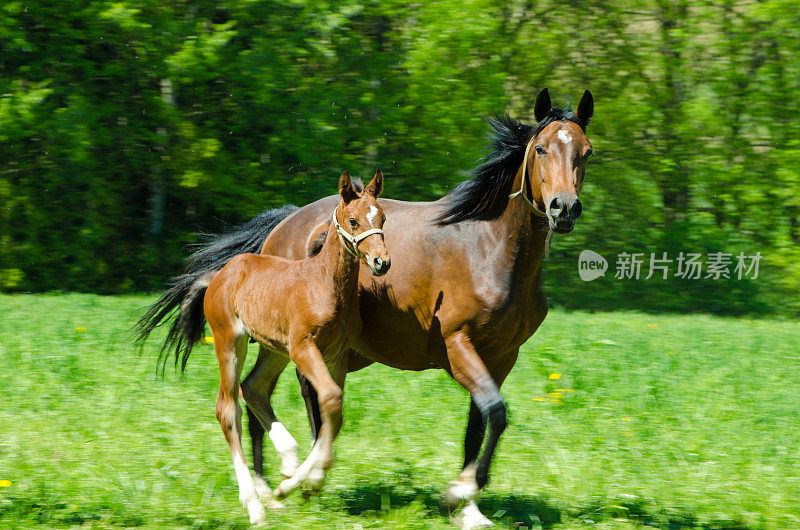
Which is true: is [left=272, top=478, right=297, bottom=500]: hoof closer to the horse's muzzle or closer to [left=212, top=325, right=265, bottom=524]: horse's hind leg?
[left=212, top=325, right=265, bottom=524]: horse's hind leg

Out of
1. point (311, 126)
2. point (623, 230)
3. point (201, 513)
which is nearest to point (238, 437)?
point (201, 513)

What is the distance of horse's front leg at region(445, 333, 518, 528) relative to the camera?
478cm

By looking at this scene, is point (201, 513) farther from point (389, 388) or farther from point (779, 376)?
point (779, 376)

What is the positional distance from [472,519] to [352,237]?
165cm

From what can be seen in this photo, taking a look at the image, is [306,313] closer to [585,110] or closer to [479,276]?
[479,276]

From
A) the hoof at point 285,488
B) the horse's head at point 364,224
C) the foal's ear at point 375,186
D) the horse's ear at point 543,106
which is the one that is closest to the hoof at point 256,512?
the hoof at point 285,488

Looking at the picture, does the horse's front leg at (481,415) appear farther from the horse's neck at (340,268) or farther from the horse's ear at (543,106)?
the horse's ear at (543,106)

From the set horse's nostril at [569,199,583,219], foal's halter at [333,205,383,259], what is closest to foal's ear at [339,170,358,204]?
foal's halter at [333,205,383,259]

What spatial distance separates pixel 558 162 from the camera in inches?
184


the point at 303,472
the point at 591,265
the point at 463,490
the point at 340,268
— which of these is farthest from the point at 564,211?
the point at 591,265

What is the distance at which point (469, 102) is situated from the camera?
1262 centimetres

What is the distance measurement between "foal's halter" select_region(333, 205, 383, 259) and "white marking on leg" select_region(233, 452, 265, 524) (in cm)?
131

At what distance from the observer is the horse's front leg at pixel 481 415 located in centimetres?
478

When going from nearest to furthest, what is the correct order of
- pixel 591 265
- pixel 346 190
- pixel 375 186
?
pixel 346 190 → pixel 375 186 → pixel 591 265
